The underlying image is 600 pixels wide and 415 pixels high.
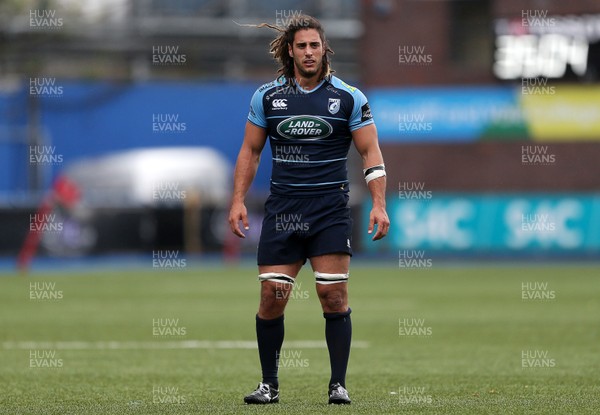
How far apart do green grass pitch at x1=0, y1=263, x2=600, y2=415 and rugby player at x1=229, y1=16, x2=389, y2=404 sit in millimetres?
647

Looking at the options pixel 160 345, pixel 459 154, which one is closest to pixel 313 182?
pixel 160 345

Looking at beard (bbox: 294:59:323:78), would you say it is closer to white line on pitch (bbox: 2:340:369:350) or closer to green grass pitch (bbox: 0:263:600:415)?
green grass pitch (bbox: 0:263:600:415)

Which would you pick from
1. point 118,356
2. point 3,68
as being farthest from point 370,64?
point 118,356

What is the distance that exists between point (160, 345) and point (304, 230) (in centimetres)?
502

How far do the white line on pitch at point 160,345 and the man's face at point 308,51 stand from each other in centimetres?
487

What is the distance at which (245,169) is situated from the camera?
816cm

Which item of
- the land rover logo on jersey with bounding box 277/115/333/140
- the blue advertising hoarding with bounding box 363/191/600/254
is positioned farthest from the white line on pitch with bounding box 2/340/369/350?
the blue advertising hoarding with bounding box 363/191/600/254

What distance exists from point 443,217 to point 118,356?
18.1 m

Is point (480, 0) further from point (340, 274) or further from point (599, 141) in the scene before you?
point (340, 274)

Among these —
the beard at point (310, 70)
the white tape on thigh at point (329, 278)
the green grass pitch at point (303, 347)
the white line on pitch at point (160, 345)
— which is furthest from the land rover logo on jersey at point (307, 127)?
the white line on pitch at point (160, 345)

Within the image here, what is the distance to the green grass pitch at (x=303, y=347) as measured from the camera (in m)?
8.23

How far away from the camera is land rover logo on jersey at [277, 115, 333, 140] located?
312 inches

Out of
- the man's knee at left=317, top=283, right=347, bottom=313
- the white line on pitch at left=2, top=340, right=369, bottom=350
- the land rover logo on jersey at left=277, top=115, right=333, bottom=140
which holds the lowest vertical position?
the white line on pitch at left=2, top=340, right=369, bottom=350

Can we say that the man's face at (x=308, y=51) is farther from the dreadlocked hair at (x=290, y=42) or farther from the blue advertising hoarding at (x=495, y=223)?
the blue advertising hoarding at (x=495, y=223)
